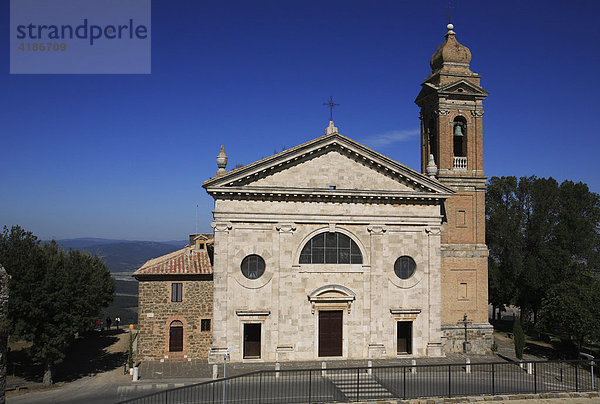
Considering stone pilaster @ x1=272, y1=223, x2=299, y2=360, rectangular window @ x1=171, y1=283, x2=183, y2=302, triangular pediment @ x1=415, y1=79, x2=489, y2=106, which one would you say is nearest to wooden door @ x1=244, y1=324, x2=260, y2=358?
stone pilaster @ x1=272, y1=223, x2=299, y2=360

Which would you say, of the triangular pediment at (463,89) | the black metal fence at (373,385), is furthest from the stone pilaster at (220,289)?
the triangular pediment at (463,89)

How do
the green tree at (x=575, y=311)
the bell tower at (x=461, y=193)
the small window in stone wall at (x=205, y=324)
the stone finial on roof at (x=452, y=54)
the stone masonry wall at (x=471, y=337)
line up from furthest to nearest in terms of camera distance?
the stone finial on roof at (x=452, y=54) → the bell tower at (x=461, y=193) → the stone masonry wall at (x=471, y=337) → the green tree at (x=575, y=311) → the small window in stone wall at (x=205, y=324)

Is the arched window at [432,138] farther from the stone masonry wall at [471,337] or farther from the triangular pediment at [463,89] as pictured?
the stone masonry wall at [471,337]

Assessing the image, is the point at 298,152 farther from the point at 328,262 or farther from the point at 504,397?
the point at 504,397

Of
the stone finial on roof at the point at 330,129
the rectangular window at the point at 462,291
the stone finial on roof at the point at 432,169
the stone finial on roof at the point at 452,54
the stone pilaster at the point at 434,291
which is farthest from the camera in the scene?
the stone finial on roof at the point at 452,54

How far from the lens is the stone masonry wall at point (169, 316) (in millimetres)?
24750

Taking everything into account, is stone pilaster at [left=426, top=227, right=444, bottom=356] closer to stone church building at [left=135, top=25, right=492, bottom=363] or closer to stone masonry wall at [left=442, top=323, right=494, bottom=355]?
stone church building at [left=135, top=25, right=492, bottom=363]

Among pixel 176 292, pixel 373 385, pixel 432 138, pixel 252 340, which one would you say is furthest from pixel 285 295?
pixel 432 138

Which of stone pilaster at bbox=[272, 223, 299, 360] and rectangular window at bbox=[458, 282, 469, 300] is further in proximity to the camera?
rectangular window at bbox=[458, 282, 469, 300]

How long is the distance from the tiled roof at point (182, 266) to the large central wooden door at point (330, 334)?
637 cm

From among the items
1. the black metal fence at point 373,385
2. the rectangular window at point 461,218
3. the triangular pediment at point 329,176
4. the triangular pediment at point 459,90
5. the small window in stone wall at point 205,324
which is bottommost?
Answer: the black metal fence at point 373,385

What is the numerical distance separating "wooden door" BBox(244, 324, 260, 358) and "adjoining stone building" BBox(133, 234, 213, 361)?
1.98 metres

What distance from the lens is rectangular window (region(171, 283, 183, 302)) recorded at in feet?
82.8

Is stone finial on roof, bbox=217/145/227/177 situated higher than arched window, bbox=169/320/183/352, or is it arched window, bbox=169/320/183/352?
stone finial on roof, bbox=217/145/227/177
